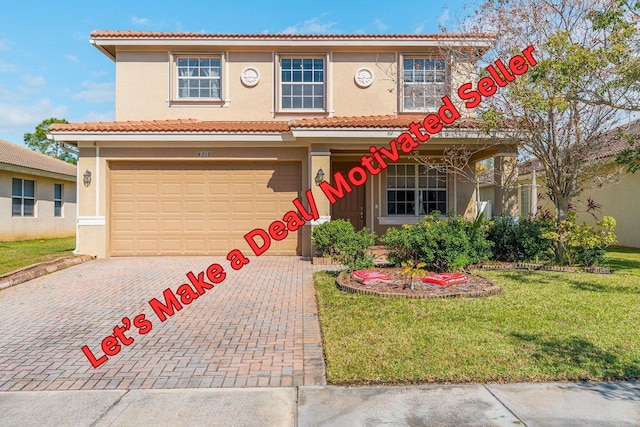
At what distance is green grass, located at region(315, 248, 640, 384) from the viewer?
4047 millimetres

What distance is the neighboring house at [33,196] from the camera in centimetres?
1717

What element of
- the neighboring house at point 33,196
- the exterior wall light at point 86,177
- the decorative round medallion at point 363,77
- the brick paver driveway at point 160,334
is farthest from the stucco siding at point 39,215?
the decorative round medallion at point 363,77

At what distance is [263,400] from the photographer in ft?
11.8

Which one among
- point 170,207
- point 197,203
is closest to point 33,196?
point 170,207

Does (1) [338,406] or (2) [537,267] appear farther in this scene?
(2) [537,267]

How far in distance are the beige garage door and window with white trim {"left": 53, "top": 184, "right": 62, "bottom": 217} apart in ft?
34.5


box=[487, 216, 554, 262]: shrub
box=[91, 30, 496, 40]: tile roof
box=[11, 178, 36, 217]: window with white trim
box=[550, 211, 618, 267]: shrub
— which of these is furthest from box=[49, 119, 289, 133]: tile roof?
box=[11, 178, 36, 217]: window with white trim

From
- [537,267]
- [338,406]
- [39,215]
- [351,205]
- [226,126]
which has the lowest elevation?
[338,406]

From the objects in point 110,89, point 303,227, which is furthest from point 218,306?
point 110,89

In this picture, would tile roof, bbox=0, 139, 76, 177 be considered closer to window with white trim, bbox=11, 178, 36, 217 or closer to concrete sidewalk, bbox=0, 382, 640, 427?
window with white trim, bbox=11, 178, 36, 217

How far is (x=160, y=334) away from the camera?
545 centimetres

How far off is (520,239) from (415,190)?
166 inches

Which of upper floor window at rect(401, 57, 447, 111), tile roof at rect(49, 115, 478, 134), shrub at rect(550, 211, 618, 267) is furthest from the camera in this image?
upper floor window at rect(401, 57, 447, 111)
